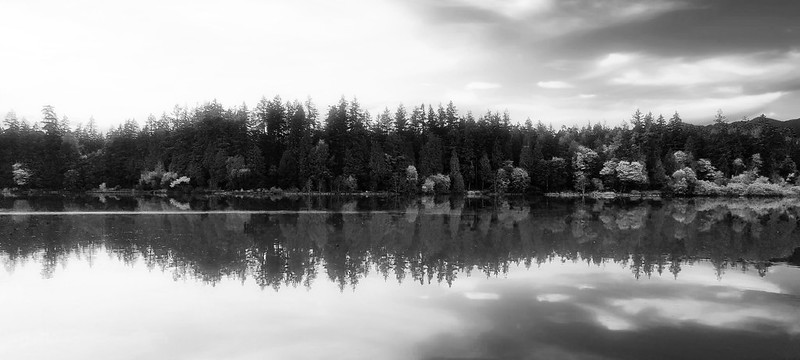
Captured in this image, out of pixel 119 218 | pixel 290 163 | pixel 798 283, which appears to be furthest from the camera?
pixel 290 163

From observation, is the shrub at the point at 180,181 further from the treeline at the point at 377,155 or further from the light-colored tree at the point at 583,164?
the light-colored tree at the point at 583,164

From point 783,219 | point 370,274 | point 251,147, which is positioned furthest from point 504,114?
point 370,274

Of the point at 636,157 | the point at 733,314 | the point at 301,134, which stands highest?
the point at 301,134

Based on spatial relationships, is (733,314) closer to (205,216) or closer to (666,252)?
(666,252)

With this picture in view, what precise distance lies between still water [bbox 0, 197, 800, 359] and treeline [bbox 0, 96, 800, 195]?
6487cm

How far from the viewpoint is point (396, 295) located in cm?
1642

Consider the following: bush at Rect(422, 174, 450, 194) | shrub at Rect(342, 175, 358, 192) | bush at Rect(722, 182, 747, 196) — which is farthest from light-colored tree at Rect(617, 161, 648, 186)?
shrub at Rect(342, 175, 358, 192)

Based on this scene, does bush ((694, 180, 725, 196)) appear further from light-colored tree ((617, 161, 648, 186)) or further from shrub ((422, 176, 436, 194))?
shrub ((422, 176, 436, 194))

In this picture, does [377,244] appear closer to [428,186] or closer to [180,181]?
[428,186]

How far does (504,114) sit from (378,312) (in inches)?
4438

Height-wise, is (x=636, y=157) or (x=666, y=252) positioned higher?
(x=636, y=157)

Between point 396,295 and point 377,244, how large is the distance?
10360mm

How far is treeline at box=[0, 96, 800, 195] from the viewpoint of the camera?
94750 millimetres

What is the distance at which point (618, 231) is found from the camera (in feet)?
109
